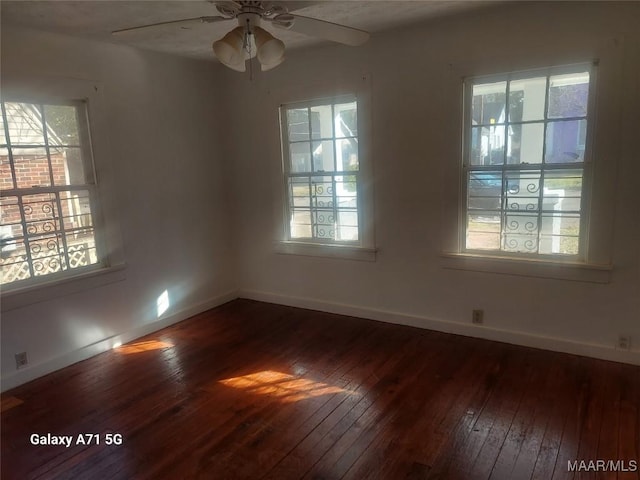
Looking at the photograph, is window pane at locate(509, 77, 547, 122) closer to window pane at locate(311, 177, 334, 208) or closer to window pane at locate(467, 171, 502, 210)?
window pane at locate(467, 171, 502, 210)

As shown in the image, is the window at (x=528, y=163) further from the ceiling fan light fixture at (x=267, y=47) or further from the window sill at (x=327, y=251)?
the ceiling fan light fixture at (x=267, y=47)

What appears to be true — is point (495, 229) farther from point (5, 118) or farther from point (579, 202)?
point (5, 118)

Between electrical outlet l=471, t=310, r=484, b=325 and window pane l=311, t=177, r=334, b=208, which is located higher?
window pane l=311, t=177, r=334, b=208

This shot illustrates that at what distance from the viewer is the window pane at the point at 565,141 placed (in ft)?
9.51

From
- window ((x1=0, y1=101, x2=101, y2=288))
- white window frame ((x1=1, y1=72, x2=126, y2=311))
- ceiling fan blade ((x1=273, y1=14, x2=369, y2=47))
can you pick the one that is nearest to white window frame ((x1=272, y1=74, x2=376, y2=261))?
ceiling fan blade ((x1=273, y1=14, x2=369, y2=47))

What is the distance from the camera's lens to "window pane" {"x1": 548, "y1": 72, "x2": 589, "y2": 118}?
9.40 ft

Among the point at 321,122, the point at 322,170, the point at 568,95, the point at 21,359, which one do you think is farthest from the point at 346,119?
the point at 21,359

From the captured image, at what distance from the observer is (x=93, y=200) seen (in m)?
3.41

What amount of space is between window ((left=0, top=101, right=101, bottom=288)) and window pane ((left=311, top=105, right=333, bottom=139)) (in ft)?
6.09

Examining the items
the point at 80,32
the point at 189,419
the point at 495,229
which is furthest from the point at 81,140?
the point at 495,229

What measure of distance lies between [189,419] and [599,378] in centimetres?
256

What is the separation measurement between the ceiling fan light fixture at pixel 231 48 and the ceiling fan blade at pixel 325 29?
228 mm

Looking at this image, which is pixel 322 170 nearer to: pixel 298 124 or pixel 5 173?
pixel 298 124

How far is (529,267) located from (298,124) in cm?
233
